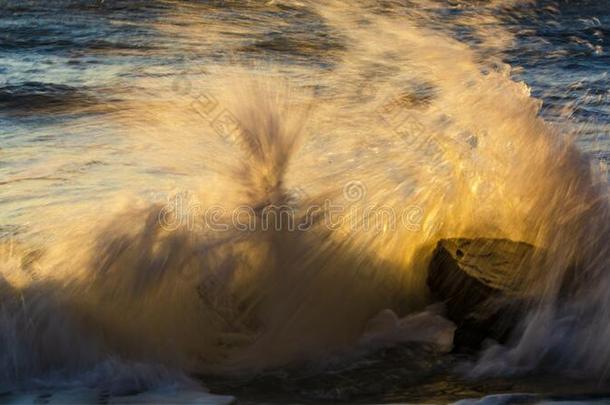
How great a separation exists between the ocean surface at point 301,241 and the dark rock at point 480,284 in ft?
0.19

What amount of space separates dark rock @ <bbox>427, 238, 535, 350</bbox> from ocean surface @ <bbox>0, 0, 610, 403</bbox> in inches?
2.3

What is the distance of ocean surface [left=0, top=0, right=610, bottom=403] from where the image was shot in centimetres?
400

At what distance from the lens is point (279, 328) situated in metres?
4.38

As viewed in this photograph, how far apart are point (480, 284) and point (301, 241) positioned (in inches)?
31.4

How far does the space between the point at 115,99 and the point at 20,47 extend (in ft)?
8.87

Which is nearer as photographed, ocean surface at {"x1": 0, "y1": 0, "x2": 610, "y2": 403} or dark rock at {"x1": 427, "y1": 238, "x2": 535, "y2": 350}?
ocean surface at {"x1": 0, "y1": 0, "x2": 610, "y2": 403}

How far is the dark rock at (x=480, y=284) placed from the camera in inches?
168

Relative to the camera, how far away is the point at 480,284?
4355 mm

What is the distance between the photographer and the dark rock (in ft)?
14.0

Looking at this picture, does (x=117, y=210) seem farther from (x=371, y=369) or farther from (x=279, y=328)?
(x=371, y=369)

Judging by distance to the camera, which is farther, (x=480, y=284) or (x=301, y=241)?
(x=301, y=241)

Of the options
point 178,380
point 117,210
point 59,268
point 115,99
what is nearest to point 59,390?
point 178,380

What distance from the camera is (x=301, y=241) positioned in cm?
470

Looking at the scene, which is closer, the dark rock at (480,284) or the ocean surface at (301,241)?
the ocean surface at (301,241)
